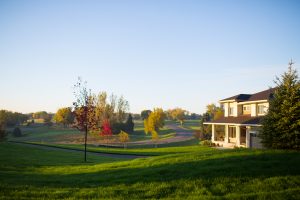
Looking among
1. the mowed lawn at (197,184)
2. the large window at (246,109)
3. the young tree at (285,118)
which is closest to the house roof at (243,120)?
the large window at (246,109)

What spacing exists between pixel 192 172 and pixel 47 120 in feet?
349

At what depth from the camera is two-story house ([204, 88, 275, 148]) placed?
115 feet

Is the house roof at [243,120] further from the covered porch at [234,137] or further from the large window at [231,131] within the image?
the large window at [231,131]

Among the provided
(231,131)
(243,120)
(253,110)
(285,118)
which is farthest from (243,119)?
(285,118)

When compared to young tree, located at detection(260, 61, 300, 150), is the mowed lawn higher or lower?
lower

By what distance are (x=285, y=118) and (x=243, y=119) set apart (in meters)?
20.0

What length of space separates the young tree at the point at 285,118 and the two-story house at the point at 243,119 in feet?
45.0

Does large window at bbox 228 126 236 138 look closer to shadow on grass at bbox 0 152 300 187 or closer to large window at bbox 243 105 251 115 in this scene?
large window at bbox 243 105 251 115

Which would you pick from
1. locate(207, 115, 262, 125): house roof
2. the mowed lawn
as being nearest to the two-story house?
locate(207, 115, 262, 125): house roof

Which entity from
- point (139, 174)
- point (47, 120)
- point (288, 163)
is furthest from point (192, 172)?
point (47, 120)

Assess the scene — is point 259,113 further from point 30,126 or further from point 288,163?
point 30,126

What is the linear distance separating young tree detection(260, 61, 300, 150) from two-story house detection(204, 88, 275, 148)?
1371 cm

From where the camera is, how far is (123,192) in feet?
36.1

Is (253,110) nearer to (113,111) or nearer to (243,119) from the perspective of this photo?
(243,119)
